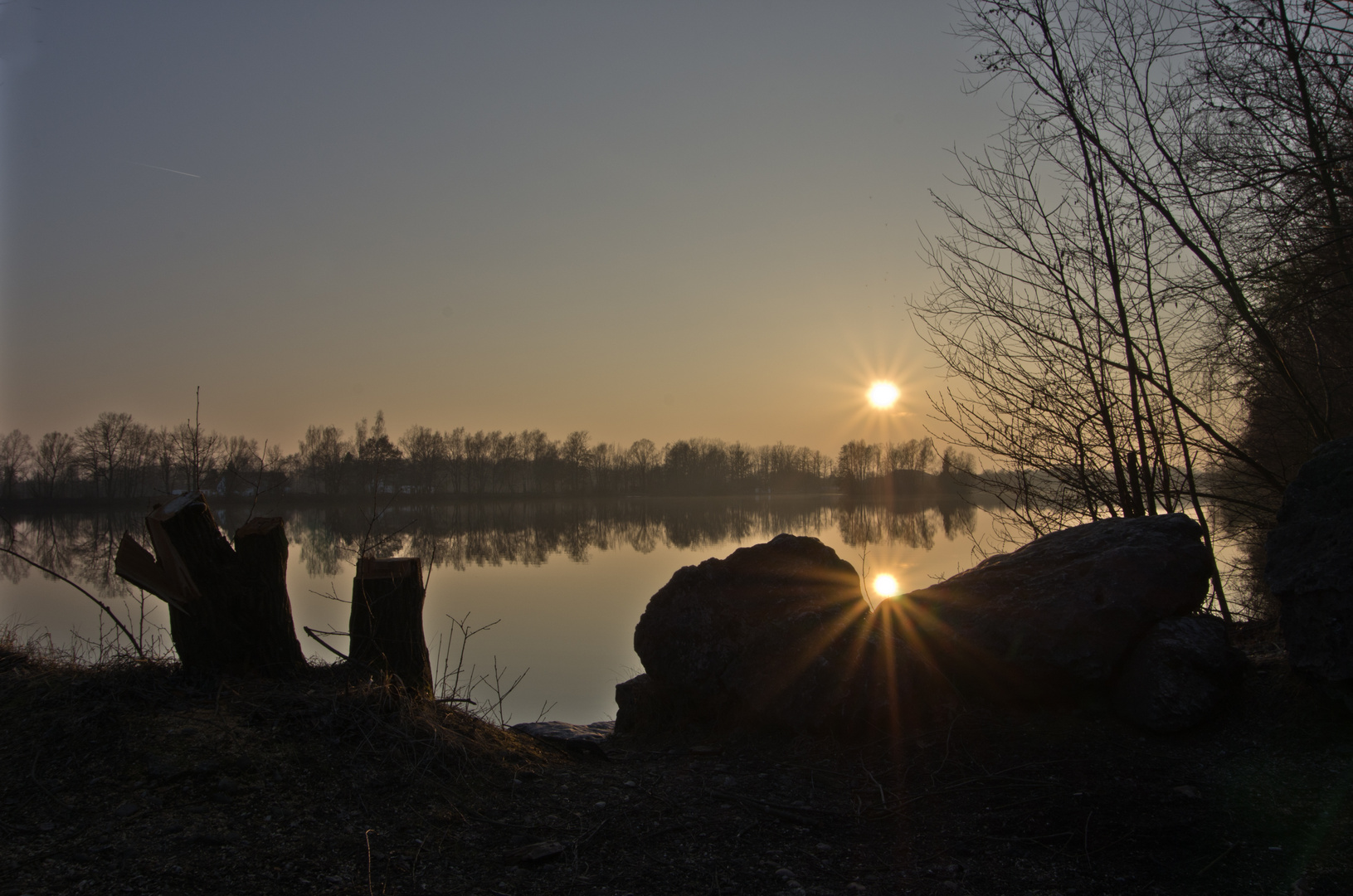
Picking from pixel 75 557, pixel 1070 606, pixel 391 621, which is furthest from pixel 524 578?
pixel 1070 606

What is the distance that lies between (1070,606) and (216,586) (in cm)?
509

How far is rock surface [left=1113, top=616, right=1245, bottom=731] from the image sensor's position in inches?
157

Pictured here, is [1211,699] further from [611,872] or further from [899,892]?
[611,872]

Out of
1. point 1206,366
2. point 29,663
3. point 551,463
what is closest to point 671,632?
point 29,663

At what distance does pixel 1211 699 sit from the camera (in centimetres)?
400

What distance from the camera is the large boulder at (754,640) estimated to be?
466 centimetres

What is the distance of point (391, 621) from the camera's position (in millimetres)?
4762

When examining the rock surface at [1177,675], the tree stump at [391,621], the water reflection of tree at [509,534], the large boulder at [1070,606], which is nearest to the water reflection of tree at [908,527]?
the water reflection of tree at [509,534]

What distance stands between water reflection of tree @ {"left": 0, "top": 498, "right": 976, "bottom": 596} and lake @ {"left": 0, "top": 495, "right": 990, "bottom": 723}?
125 millimetres

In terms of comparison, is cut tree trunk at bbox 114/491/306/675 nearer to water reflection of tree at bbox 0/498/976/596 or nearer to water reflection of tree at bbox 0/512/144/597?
water reflection of tree at bbox 0/512/144/597

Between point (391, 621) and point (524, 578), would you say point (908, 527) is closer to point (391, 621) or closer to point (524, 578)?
point (524, 578)

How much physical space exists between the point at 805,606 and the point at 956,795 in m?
1.73

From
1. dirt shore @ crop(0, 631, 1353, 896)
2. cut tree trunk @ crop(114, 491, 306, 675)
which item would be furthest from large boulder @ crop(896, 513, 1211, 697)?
cut tree trunk @ crop(114, 491, 306, 675)

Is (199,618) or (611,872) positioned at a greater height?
(199,618)
